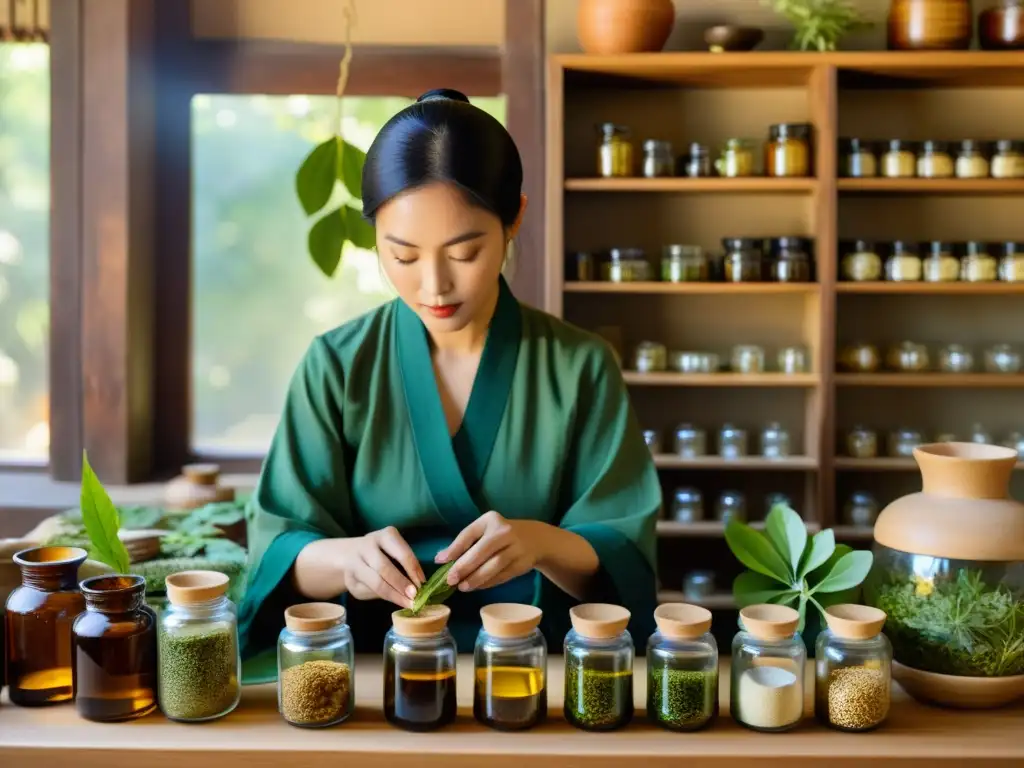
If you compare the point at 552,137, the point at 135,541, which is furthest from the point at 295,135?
the point at 135,541

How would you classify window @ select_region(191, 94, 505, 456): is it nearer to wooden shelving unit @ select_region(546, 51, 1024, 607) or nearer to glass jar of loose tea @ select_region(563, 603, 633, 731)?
wooden shelving unit @ select_region(546, 51, 1024, 607)

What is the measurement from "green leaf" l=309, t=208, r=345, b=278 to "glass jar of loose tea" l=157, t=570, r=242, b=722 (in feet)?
5.71

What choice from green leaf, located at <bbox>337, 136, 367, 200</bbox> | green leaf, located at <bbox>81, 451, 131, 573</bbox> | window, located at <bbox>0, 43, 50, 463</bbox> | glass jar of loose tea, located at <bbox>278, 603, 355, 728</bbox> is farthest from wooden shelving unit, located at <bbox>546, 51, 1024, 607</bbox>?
glass jar of loose tea, located at <bbox>278, 603, 355, 728</bbox>

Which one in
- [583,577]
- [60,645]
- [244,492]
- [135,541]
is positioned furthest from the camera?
[244,492]

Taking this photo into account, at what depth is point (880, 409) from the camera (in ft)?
10.9

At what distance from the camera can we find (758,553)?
1.37 meters

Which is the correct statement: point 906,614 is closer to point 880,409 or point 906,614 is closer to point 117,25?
point 880,409

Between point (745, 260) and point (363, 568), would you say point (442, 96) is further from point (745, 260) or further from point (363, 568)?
point (745, 260)

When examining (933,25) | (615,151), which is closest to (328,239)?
(615,151)

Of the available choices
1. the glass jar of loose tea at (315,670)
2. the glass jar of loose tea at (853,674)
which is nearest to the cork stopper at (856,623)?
the glass jar of loose tea at (853,674)

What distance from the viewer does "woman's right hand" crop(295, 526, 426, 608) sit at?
1.25 meters

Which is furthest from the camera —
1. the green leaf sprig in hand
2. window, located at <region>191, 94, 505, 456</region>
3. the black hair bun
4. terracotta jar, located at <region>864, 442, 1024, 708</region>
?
window, located at <region>191, 94, 505, 456</region>

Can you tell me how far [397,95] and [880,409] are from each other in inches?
69.1

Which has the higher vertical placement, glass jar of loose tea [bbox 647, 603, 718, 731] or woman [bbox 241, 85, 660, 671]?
woman [bbox 241, 85, 660, 671]
